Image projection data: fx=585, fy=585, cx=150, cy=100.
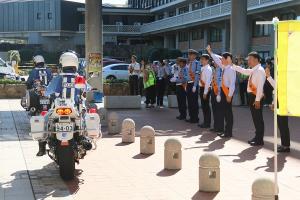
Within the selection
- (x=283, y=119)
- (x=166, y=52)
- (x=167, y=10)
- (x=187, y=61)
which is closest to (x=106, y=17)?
(x=167, y=10)

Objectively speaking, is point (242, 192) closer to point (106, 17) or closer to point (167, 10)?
point (167, 10)

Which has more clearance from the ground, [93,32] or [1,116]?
[93,32]

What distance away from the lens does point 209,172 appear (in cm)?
794

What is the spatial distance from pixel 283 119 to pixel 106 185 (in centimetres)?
454

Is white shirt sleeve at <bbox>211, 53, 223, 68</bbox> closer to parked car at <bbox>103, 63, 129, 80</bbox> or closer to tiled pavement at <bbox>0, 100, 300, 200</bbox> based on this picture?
tiled pavement at <bbox>0, 100, 300, 200</bbox>

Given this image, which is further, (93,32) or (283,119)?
(93,32)

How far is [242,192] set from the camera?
8016 mm

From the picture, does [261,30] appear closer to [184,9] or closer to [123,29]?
[184,9]

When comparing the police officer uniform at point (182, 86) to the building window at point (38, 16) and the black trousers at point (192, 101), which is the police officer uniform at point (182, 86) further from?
the building window at point (38, 16)

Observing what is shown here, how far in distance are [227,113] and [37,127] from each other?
603cm

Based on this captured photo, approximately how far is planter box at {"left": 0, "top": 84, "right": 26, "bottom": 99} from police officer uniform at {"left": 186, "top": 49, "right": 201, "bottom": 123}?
38.4 feet

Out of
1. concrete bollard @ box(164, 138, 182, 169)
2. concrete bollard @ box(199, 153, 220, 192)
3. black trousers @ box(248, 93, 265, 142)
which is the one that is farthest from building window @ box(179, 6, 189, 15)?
concrete bollard @ box(199, 153, 220, 192)

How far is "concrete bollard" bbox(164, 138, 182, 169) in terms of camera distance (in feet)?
30.9

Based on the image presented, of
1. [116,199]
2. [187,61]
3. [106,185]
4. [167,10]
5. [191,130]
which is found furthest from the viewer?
[167,10]
